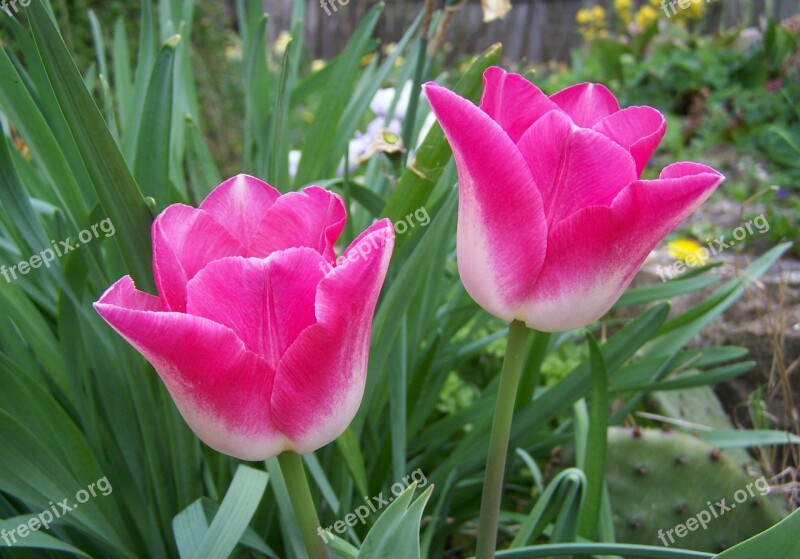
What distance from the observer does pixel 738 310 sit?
6.05 feet

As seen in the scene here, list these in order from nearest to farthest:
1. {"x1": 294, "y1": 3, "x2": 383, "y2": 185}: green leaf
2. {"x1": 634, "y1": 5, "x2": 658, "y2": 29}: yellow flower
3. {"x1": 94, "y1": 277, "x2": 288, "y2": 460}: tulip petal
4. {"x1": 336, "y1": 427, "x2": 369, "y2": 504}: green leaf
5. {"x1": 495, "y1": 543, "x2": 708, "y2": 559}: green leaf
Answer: {"x1": 94, "y1": 277, "x2": 288, "y2": 460}: tulip petal → {"x1": 495, "y1": 543, "x2": 708, "y2": 559}: green leaf → {"x1": 336, "y1": 427, "x2": 369, "y2": 504}: green leaf → {"x1": 294, "y1": 3, "x2": 383, "y2": 185}: green leaf → {"x1": 634, "y1": 5, "x2": 658, "y2": 29}: yellow flower

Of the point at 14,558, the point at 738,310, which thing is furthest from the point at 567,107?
the point at 738,310

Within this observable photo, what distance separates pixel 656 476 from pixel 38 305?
2.57ft

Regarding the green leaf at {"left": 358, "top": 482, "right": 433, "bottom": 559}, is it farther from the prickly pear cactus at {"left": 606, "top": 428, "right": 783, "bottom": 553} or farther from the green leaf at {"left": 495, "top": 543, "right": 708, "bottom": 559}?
the prickly pear cactus at {"left": 606, "top": 428, "right": 783, "bottom": 553}

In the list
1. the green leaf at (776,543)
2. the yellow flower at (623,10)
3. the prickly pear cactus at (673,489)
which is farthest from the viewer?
the yellow flower at (623,10)

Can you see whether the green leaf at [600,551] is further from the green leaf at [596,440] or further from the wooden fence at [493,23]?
the wooden fence at [493,23]

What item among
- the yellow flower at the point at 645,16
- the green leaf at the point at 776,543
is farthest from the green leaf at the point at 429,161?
the yellow flower at the point at 645,16

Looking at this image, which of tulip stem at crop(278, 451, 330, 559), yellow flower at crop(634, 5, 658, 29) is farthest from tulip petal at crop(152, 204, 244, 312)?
Result: yellow flower at crop(634, 5, 658, 29)

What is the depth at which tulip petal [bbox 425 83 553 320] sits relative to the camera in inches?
19.1

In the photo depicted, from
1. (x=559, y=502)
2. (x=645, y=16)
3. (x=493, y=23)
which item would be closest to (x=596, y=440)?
(x=559, y=502)

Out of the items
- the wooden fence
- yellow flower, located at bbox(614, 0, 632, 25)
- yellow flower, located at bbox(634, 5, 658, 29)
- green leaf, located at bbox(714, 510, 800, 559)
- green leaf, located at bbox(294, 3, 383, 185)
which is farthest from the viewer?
the wooden fence

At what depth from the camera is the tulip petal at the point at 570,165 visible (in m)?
0.50

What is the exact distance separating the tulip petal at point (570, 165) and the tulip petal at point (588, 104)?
0.31 ft

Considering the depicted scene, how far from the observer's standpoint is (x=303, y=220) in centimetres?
52
